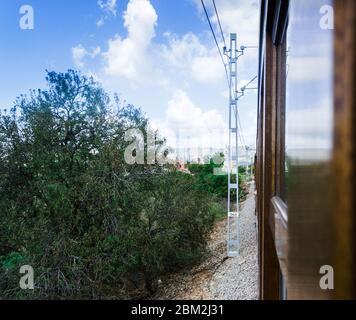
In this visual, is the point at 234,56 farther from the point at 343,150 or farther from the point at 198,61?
the point at 343,150

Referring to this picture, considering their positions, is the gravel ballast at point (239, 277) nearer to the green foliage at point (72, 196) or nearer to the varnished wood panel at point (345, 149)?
the green foliage at point (72, 196)

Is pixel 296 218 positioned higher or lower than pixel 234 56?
lower

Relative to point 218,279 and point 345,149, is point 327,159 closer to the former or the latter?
point 345,149

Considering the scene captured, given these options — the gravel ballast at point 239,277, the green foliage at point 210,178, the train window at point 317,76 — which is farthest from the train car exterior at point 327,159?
the green foliage at point 210,178

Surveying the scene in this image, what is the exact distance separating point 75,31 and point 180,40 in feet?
8.78

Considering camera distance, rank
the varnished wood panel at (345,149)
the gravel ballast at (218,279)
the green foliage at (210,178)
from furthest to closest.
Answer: the green foliage at (210,178) < the gravel ballast at (218,279) < the varnished wood panel at (345,149)

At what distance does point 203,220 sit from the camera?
7.22 metres

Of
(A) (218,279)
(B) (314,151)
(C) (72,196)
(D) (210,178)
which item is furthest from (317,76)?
(D) (210,178)

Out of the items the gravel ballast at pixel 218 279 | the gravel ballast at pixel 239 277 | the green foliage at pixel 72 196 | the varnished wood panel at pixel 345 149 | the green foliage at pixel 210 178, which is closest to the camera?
the varnished wood panel at pixel 345 149

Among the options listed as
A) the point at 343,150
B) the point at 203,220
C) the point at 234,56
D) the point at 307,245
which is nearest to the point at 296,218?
the point at 307,245

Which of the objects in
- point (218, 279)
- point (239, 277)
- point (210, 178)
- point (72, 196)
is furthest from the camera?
point (210, 178)

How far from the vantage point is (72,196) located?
5062 mm

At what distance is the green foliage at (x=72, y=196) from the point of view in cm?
479

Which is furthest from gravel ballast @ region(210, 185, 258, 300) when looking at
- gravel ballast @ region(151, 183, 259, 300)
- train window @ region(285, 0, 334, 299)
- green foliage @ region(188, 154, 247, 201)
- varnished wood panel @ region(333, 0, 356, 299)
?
varnished wood panel @ region(333, 0, 356, 299)
